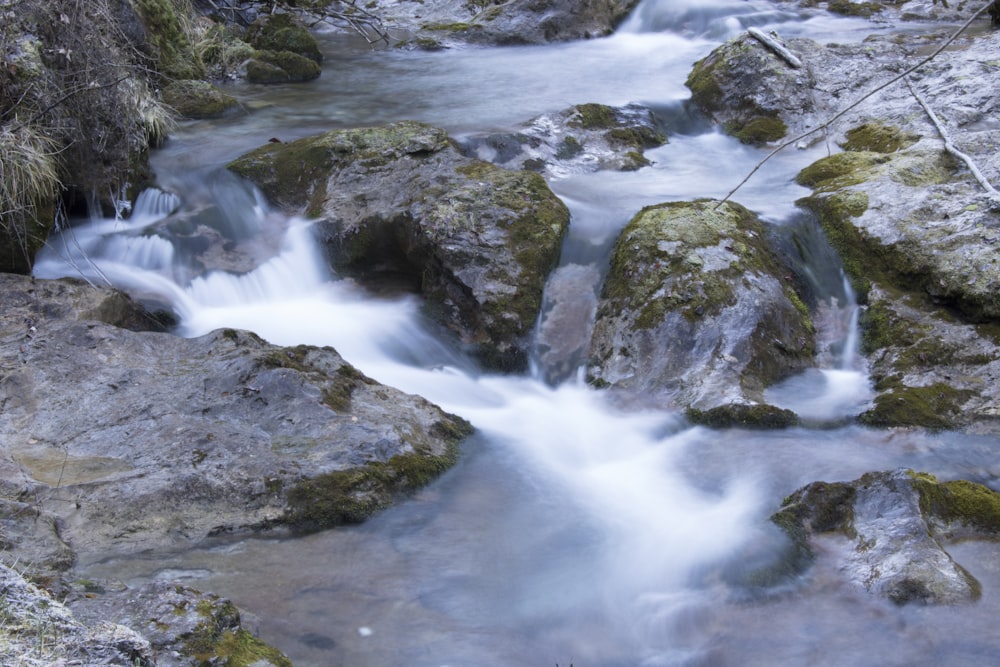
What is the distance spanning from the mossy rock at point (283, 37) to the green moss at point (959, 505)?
419 inches

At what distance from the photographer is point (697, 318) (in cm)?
599

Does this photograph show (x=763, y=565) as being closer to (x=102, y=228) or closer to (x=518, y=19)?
(x=102, y=228)

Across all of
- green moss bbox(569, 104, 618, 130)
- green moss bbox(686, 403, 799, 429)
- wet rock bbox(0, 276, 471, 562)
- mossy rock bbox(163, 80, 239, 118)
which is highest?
mossy rock bbox(163, 80, 239, 118)

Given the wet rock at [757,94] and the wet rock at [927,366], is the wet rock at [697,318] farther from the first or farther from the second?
the wet rock at [757,94]

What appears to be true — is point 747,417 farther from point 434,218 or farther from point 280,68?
point 280,68

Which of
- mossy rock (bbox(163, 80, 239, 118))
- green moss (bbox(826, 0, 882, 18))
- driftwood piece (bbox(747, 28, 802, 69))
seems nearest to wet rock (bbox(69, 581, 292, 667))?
mossy rock (bbox(163, 80, 239, 118))

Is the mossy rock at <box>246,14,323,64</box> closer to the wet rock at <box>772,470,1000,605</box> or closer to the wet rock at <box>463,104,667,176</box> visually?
the wet rock at <box>463,104,667,176</box>

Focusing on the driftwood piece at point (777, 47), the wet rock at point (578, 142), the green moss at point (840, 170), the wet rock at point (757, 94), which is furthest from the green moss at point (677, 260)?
the driftwood piece at point (777, 47)

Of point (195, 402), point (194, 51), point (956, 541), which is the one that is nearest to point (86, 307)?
point (195, 402)

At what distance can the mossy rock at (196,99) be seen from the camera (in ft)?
31.6

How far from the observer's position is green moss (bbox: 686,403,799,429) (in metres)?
5.36

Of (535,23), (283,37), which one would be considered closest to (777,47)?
(535,23)

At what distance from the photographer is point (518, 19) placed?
47.2ft

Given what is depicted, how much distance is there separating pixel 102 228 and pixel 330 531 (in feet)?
14.5
